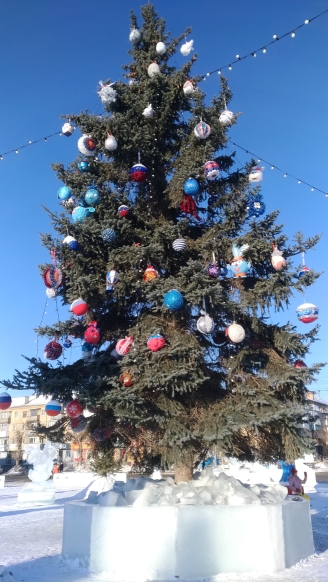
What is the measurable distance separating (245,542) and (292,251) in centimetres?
467

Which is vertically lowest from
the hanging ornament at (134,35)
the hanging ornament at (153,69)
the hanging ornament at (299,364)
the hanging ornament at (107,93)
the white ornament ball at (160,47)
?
the hanging ornament at (299,364)

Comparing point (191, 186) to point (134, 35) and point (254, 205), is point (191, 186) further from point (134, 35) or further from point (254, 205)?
point (134, 35)

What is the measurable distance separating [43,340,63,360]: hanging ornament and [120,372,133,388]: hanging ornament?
1322 mm

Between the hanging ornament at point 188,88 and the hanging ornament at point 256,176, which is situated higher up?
the hanging ornament at point 188,88

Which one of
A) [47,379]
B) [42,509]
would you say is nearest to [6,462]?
[42,509]

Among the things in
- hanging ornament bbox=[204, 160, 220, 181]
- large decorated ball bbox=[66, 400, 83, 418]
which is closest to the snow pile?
large decorated ball bbox=[66, 400, 83, 418]

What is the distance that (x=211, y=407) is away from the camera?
7.57 metres

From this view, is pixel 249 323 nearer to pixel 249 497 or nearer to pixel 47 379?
pixel 249 497

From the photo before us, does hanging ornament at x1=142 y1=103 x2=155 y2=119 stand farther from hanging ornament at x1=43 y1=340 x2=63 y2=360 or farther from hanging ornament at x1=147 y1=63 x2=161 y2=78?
hanging ornament at x1=43 y1=340 x2=63 y2=360

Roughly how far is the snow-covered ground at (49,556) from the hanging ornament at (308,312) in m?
3.08

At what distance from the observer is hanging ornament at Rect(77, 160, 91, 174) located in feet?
28.3

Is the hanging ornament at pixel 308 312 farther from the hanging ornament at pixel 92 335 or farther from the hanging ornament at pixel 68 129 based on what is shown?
the hanging ornament at pixel 68 129

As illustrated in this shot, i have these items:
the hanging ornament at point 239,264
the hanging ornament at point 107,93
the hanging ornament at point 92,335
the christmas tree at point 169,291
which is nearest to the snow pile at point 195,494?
the christmas tree at point 169,291

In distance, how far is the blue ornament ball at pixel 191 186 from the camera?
7.89 meters
